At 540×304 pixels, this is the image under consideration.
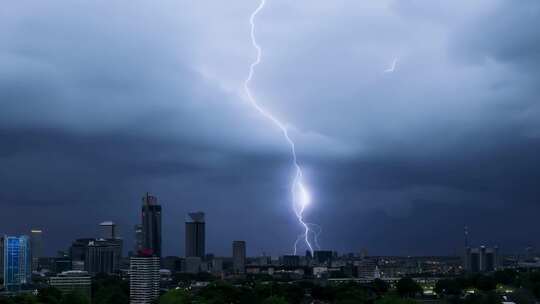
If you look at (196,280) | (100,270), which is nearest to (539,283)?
(196,280)

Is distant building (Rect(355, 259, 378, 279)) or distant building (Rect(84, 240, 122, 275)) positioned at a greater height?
distant building (Rect(84, 240, 122, 275))

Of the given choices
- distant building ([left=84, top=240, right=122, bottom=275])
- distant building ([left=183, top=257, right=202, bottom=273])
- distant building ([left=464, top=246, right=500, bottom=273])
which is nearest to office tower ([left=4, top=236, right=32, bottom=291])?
distant building ([left=84, top=240, right=122, bottom=275])

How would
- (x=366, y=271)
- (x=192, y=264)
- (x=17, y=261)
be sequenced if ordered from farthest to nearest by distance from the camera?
(x=192, y=264) → (x=366, y=271) → (x=17, y=261)

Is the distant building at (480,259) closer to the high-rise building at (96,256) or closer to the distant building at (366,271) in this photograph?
the distant building at (366,271)

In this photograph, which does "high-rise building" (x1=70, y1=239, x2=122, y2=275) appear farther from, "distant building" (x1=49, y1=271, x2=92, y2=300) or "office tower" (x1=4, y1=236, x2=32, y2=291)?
"distant building" (x1=49, y1=271, x2=92, y2=300)

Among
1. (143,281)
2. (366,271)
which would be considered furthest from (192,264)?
(143,281)

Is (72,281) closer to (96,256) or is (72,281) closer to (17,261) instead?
(17,261)
